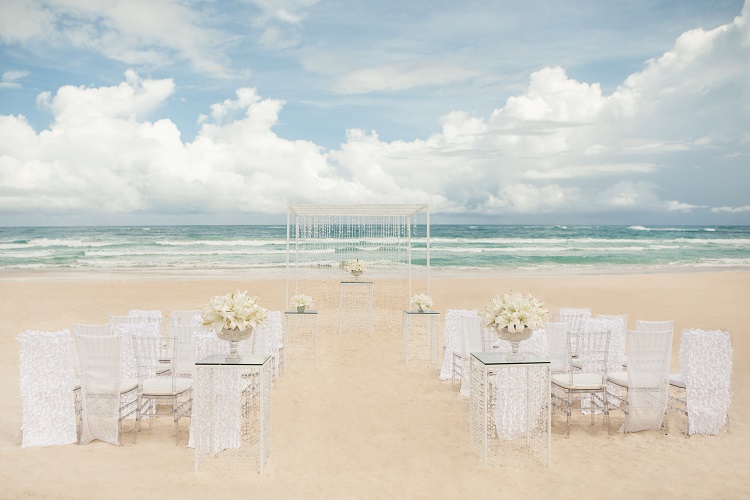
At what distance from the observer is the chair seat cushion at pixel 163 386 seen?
4887 millimetres

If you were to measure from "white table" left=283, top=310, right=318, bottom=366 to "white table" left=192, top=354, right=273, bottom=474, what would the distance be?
2.66 metres

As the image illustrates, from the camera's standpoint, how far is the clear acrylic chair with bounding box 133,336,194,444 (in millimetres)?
4902

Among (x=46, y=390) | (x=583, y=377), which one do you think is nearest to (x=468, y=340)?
(x=583, y=377)

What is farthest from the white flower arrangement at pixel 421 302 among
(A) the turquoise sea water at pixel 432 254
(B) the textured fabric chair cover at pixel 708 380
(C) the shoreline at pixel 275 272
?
(A) the turquoise sea water at pixel 432 254

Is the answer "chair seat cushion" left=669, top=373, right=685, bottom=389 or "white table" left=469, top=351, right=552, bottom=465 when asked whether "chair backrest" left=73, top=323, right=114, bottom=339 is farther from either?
"chair seat cushion" left=669, top=373, right=685, bottom=389

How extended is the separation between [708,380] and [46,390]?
20.6 feet

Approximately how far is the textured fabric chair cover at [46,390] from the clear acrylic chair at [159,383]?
60cm

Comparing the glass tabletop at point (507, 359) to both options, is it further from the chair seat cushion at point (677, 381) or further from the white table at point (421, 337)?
the white table at point (421, 337)

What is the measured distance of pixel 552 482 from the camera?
13.5ft

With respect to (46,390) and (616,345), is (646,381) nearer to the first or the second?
(616,345)

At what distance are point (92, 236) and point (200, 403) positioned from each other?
40.6 metres

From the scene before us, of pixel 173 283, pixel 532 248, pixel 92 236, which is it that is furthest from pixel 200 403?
pixel 92 236

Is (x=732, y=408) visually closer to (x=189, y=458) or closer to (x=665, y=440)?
(x=665, y=440)

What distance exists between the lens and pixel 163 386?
198 inches
